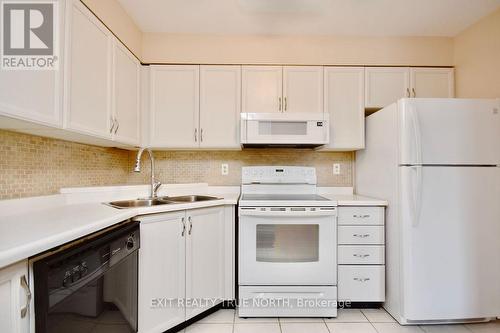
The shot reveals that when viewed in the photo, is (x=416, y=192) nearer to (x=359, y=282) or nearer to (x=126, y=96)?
(x=359, y=282)

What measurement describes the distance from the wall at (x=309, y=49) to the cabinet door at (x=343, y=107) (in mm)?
197

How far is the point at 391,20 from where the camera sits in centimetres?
203

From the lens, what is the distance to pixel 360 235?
1840mm

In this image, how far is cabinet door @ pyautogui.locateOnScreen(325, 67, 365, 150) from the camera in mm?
2176

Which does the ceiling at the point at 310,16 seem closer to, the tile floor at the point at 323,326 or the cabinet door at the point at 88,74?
the cabinet door at the point at 88,74

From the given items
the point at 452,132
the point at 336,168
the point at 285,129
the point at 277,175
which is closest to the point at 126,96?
the point at 285,129

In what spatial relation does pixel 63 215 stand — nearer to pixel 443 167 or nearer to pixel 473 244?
pixel 443 167

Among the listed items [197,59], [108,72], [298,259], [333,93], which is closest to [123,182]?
[108,72]

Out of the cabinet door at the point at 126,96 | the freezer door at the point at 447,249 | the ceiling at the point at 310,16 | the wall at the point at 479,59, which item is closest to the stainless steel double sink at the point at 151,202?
the cabinet door at the point at 126,96

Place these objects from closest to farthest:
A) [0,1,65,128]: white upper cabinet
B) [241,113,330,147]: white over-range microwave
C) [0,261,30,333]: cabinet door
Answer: [0,261,30,333]: cabinet door → [0,1,65,128]: white upper cabinet → [241,113,330,147]: white over-range microwave

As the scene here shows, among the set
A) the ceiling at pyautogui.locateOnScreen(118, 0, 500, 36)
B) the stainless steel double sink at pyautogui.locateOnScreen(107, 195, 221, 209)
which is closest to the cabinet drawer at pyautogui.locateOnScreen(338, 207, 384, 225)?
the stainless steel double sink at pyautogui.locateOnScreen(107, 195, 221, 209)

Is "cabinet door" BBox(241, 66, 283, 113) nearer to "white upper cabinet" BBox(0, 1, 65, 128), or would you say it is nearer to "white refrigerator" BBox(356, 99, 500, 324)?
"white refrigerator" BBox(356, 99, 500, 324)

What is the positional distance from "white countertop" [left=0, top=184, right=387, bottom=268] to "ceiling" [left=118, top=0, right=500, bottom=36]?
1.48m

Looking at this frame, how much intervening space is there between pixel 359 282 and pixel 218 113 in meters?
1.87
